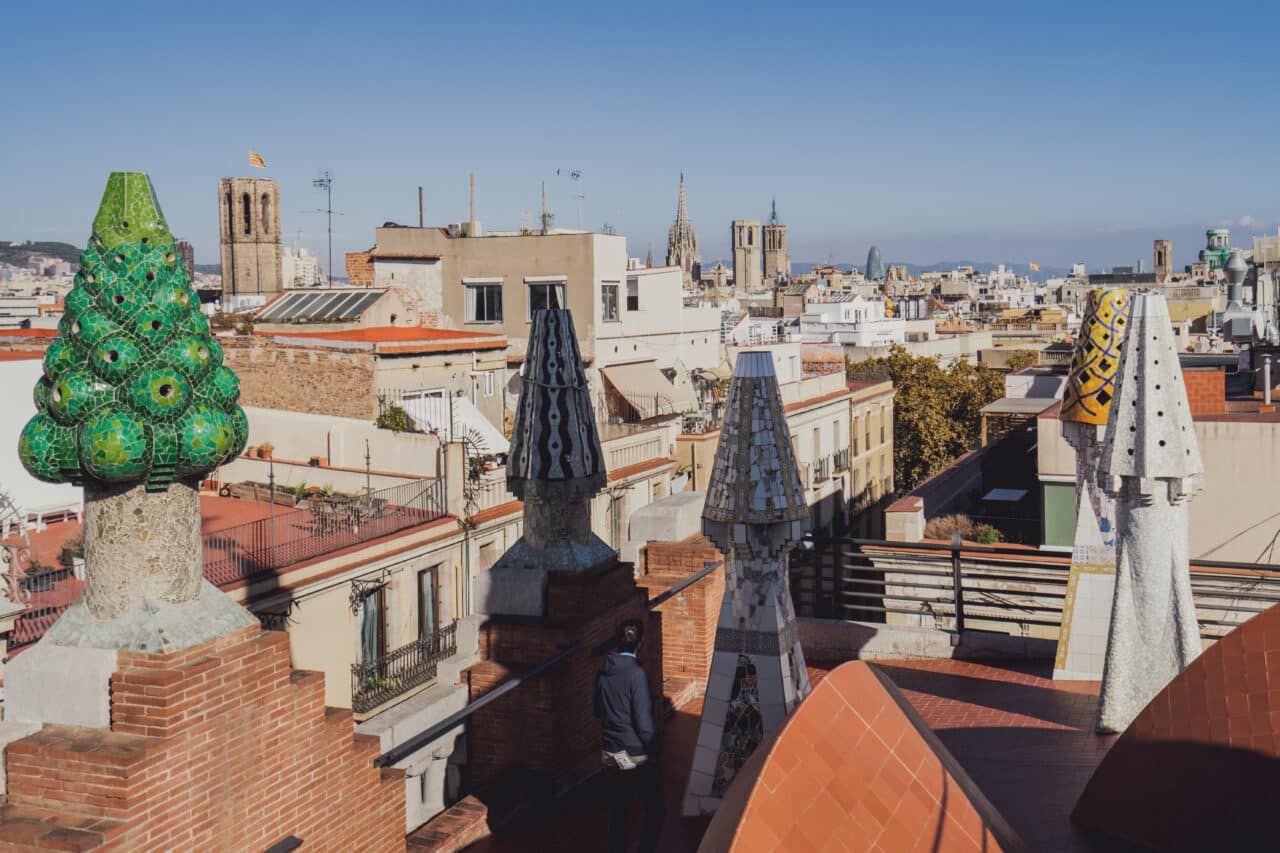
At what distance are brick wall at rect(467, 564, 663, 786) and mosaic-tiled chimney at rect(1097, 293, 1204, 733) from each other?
3977 mm

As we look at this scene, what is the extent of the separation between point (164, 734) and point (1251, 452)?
18694 millimetres

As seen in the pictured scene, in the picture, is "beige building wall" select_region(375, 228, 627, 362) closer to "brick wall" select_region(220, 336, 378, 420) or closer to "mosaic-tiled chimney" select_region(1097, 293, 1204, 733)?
"brick wall" select_region(220, 336, 378, 420)

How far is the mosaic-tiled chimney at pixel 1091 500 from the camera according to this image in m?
11.4

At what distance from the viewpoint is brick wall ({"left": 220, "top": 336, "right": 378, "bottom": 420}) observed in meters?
30.9

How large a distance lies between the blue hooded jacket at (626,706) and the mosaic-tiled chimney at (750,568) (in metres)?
0.81

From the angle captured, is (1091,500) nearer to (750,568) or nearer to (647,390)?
(750,568)

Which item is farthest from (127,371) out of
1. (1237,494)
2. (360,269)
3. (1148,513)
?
(360,269)

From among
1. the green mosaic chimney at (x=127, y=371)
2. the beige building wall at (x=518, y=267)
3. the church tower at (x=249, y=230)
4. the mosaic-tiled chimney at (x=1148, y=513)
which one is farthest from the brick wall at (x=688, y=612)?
the church tower at (x=249, y=230)

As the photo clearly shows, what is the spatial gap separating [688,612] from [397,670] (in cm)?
1360

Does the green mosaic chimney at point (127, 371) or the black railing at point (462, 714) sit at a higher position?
the green mosaic chimney at point (127, 371)

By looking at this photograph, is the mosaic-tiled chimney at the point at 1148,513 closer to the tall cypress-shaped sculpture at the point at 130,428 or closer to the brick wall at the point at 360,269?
the tall cypress-shaped sculpture at the point at 130,428

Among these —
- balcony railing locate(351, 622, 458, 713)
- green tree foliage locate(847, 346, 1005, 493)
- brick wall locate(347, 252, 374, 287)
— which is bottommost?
balcony railing locate(351, 622, 458, 713)

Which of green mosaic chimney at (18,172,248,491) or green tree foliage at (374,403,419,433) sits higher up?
green mosaic chimney at (18,172,248,491)

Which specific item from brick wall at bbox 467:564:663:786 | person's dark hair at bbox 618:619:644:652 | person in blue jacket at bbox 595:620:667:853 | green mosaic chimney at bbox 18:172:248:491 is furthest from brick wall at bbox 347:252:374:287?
green mosaic chimney at bbox 18:172:248:491
